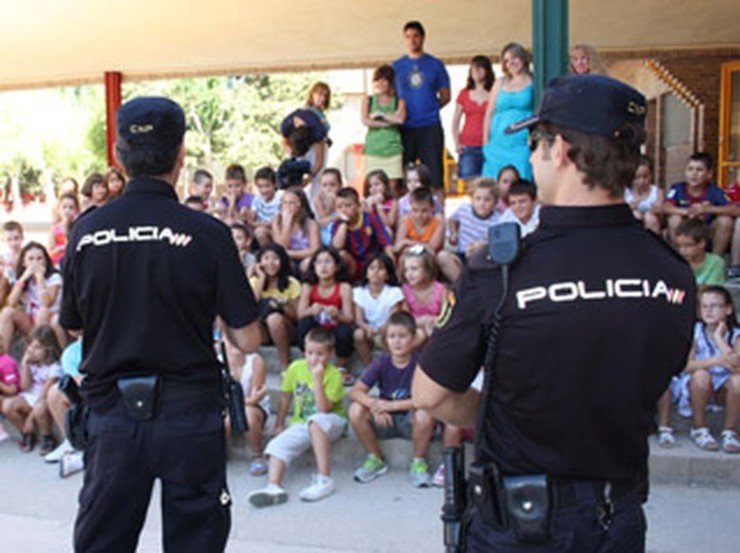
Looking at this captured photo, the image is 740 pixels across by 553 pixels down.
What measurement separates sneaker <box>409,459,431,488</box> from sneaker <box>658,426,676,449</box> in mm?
1374

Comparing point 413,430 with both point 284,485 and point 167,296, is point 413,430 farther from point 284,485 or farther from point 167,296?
point 167,296

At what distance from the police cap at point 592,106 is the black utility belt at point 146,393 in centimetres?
140

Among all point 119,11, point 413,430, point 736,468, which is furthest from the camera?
point 119,11

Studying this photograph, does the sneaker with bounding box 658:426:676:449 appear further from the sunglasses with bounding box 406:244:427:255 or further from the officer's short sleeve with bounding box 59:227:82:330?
the officer's short sleeve with bounding box 59:227:82:330

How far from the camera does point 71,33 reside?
10.7 meters

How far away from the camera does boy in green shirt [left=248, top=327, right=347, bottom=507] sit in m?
4.82

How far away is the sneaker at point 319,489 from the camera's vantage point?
477 cm

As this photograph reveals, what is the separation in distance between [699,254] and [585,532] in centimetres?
466

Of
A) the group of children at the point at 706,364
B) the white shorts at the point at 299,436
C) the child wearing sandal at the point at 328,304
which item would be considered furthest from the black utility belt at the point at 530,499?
the child wearing sandal at the point at 328,304

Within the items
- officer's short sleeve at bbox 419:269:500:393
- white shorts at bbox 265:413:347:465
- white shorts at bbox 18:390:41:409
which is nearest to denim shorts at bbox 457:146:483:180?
white shorts at bbox 265:413:347:465

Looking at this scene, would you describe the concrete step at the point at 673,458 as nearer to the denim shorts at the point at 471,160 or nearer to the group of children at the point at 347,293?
the group of children at the point at 347,293

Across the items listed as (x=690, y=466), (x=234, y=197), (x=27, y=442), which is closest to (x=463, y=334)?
(x=690, y=466)

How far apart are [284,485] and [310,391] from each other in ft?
1.91

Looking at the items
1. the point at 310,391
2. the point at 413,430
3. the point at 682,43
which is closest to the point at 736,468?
the point at 413,430
